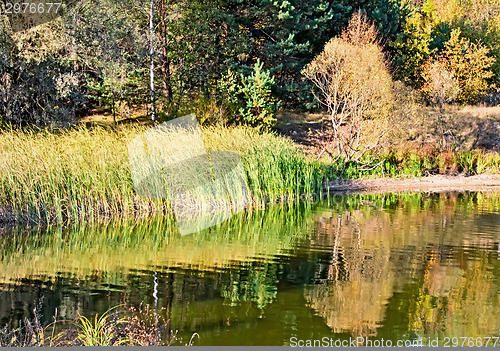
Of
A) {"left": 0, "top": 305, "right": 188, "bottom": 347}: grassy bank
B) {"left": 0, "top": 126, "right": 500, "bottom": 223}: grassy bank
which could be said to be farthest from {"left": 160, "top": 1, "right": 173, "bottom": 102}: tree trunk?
{"left": 0, "top": 305, "right": 188, "bottom": 347}: grassy bank

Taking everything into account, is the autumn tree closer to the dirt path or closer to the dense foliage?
the dirt path

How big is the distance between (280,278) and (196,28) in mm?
19184

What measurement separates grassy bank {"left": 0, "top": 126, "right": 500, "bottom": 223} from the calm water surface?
73 centimetres

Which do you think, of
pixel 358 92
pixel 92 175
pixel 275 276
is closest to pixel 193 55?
pixel 358 92

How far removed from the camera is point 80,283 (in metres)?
7.95

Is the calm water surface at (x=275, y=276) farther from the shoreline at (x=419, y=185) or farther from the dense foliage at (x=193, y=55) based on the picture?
the dense foliage at (x=193, y=55)

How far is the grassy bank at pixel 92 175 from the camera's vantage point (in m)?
12.0

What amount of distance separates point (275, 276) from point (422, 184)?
1290cm

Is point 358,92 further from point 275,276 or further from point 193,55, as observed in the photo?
point 275,276

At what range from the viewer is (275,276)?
843 centimetres

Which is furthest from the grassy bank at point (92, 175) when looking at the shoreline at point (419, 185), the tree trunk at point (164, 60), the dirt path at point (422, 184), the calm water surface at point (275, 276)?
the tree trunk at point (164, 60)

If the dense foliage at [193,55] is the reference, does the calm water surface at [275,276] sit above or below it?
below

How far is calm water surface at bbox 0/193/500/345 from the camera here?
21.2 feet

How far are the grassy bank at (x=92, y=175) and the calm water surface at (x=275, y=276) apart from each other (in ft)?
2.40
